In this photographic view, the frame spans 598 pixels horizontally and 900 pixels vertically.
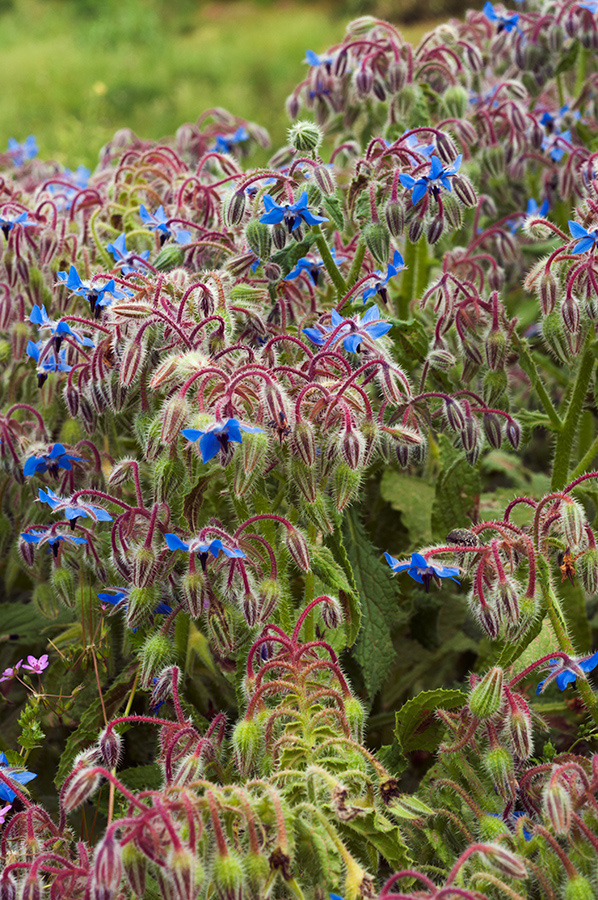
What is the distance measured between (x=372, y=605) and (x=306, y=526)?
235mm

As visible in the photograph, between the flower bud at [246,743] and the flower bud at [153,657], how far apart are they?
232 millimetres

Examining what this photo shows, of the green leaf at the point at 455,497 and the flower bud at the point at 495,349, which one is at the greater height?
the flower bud at the point at 495,349

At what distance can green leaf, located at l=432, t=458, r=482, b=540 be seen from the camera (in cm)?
213

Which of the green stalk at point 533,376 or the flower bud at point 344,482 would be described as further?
the green stalk at point 533,376

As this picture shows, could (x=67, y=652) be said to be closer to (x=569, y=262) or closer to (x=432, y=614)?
(x=432, y=614)

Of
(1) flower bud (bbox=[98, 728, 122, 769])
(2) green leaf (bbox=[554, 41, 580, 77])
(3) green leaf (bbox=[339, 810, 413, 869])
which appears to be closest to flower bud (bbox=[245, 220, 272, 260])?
(1) flower bud (bbox=[98, 728, 122, 769])

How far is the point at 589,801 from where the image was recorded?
136cm

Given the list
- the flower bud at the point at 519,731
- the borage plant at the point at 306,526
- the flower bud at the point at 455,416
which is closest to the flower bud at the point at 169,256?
the borage plant at the point at 306,526

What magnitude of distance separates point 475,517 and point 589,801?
0.96 meters

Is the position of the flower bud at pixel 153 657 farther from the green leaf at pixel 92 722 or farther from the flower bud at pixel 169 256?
the flower bud at pixel 169 256


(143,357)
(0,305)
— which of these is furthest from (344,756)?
(0,305)

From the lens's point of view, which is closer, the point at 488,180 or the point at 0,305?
the point at 0,305

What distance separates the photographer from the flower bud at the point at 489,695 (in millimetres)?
1491

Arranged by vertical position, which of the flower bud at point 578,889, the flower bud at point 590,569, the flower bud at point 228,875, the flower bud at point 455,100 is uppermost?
the flower bud at point 455,100
